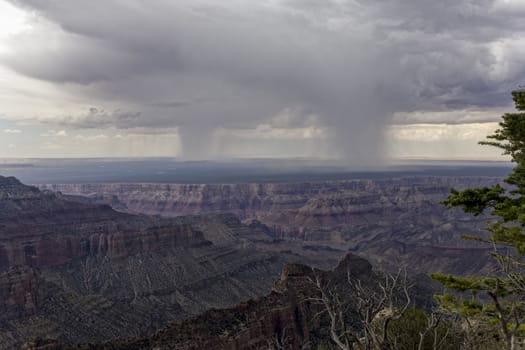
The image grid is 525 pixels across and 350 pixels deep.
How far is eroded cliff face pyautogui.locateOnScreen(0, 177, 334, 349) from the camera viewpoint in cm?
8025

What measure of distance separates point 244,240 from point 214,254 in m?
44.8

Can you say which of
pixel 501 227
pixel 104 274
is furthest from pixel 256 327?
pixel 104 274

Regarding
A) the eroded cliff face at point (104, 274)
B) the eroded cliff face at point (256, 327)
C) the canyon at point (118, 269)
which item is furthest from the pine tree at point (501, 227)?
the eroded cliff face at point (104, 274)

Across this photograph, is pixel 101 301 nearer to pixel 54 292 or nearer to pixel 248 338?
pixel 54 292

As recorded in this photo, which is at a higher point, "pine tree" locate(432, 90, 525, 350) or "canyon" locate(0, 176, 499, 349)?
"pine tree" locate(432, 90, 525, 350)

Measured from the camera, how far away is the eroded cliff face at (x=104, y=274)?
80.2 meters

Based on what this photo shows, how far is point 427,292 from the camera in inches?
3900

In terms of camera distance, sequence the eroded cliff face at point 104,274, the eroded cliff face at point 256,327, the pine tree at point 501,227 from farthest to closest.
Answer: the eroded cliff face at point 104,274, the eroded cliff face at point 256,327, the pine tree at point 501,227

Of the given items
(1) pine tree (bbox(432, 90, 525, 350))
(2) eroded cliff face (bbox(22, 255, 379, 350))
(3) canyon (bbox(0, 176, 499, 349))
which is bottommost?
(3) canyon (bbox(0, 176, 499, 349))

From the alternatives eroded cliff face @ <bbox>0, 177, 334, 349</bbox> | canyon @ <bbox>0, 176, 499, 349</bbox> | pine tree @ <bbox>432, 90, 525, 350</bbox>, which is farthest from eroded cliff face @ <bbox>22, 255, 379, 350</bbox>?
eroded cliff face @ <bbox>0, 177, 334, 349</bbox>

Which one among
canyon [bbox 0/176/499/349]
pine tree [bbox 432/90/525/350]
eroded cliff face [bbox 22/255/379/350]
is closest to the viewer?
pine tree [bbox 432/90/525/350]

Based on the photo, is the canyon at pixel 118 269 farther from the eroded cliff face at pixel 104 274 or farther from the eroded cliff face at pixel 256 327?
the eroded cliff face at pixel 256 327

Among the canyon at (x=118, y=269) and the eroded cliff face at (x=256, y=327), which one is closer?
the eroded cliff face at (x=256, y=327)

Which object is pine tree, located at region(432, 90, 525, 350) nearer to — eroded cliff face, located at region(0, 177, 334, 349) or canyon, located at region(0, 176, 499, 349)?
canyon, located at region(0, 176, 499, 349)
